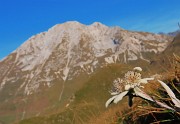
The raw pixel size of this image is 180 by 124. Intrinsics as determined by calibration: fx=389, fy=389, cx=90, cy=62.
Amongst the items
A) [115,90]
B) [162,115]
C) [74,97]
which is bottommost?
[162,115]

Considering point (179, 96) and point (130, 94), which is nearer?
point (130, 94)

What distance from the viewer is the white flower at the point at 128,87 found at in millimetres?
3459

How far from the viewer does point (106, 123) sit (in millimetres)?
6406

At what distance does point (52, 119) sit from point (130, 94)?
557 feet

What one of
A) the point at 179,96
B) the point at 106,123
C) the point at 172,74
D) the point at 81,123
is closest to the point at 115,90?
the point at 179,96

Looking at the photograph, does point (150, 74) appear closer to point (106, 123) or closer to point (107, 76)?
point (106, 123)

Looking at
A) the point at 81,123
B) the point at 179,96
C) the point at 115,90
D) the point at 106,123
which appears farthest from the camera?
the point at 81,123

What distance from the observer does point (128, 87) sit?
348cm

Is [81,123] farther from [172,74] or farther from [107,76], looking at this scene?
[107,76]

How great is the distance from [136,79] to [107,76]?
161m

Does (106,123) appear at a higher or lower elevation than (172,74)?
lower

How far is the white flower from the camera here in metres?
3.46

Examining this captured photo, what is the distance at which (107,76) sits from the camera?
164750 millimetres

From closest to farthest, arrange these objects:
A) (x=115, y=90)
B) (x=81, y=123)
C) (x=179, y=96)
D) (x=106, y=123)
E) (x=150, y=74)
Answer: (x=115, y=90) → (x=179, y=96) → (x=150, y=74) → (x=106, y=123) → (x=81, y=123)
